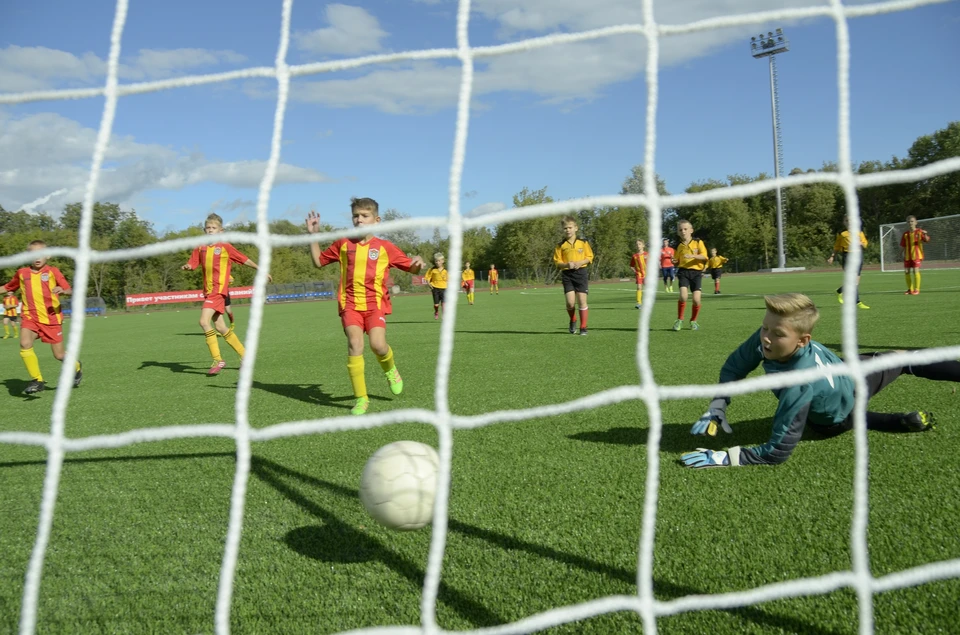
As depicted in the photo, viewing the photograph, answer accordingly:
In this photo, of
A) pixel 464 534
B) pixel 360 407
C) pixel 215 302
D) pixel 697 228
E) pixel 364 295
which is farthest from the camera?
pixel 697 228

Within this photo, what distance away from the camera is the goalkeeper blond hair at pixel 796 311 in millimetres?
Result: 2820

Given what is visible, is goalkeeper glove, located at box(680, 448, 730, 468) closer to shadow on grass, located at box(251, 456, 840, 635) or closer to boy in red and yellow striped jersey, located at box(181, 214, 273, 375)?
shadow on grass, located at box(251, 456, 840, 635)

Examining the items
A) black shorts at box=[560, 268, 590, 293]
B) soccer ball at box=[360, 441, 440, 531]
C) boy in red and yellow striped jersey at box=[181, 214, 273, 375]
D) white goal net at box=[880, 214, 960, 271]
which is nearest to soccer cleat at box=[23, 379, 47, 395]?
boy in red and yellow striped jersey at box=[181, 214, 273, 375]

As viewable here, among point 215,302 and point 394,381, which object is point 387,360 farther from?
point 215,302

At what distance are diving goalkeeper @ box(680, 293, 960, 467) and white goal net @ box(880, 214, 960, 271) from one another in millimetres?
26663

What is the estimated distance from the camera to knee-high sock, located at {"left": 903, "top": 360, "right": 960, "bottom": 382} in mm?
3287

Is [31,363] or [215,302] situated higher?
[215,302]

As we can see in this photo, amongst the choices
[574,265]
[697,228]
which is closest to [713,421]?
[574,265]

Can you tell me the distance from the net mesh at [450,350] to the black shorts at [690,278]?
763 cm

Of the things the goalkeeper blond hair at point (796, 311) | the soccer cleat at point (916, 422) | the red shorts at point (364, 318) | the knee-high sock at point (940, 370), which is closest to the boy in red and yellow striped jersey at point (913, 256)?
the knee-high sock at point (940, 370)

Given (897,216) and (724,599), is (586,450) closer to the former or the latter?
(724,599)

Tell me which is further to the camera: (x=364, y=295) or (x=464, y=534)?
(x=364, y=295)

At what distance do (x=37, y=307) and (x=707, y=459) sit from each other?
23.1 ft

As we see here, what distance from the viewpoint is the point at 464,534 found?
240cm
